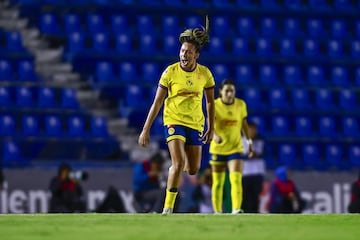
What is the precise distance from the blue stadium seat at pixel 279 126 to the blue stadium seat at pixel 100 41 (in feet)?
12.9

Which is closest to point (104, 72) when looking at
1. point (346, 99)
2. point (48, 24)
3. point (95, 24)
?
point (95, 24)

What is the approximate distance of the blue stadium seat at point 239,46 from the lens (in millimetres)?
25953

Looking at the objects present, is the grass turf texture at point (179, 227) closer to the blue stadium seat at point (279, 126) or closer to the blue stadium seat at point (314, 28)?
the blue stadium seat at point (279, 126)

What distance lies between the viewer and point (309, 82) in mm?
26219

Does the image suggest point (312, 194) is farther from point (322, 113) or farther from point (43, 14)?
point (43, 14)

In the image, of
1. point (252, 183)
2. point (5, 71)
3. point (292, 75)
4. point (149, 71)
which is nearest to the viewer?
point (252, 183)

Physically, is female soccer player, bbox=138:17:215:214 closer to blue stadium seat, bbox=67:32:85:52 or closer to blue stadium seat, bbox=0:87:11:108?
blue stadium seat, bbox=0:87:11:108

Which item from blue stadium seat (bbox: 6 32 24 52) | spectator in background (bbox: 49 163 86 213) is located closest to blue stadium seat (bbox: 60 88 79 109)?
blue stadium seat (bbox: 6 32 24 52)

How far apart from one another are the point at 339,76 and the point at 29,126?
748cm

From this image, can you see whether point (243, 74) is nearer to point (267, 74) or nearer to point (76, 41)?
point (267, 74)

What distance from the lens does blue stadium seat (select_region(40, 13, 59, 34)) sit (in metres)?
25.3

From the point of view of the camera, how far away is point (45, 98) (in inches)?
930

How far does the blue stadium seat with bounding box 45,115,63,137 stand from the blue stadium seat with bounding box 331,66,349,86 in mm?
6729

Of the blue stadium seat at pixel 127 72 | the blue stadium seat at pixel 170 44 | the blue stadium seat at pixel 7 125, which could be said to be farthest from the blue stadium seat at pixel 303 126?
the blue stadium seat at pixel 7 125
